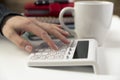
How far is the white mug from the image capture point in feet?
1.85

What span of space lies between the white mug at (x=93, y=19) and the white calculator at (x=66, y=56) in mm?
59

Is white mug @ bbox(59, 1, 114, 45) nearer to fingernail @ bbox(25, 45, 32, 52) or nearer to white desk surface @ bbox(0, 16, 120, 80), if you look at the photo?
white desk surface @ bbox(0, 16, 120, 80)

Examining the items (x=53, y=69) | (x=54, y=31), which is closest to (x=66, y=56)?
(x=53, y=69)

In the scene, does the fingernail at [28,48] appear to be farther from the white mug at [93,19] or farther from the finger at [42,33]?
the white mug at [93,19]

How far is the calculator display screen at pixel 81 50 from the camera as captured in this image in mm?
429

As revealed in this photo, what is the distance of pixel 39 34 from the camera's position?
540 millimetres

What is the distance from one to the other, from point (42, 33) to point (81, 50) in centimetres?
11

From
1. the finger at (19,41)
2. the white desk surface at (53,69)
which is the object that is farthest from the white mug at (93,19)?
the finger at (19,41)

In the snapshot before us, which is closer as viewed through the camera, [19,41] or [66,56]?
[66,56]

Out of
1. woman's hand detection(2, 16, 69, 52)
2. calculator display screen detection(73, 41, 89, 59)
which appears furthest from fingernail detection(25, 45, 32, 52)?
calculator display screen detection(73, 41, 89, 59)

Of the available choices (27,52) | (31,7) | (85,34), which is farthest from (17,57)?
(31,7)

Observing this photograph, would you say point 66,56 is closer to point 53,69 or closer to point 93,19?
point 53,69

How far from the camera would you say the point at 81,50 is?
47 centimetres

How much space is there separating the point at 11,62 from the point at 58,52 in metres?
0.10
